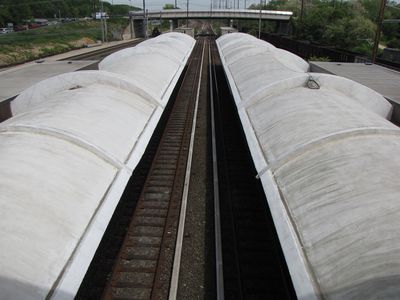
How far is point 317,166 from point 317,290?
8.72 ft

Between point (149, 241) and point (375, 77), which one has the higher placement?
point (375, 77)

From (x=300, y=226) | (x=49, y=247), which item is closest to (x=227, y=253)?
(x=300, y=226)

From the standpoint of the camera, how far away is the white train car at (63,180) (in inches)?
175

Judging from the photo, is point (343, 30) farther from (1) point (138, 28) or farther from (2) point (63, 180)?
(1) point (138, 28)

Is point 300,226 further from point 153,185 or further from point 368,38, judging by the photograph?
point 368,38

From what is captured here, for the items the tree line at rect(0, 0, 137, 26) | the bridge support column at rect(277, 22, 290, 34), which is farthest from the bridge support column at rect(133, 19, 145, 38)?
the bridge support column at rect(277, 22, 290, 34)

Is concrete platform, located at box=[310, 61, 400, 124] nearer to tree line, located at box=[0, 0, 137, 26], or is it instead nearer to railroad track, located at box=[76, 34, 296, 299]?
railroad track, located at box=[76, 34, 296, 299]

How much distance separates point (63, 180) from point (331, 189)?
453 cm

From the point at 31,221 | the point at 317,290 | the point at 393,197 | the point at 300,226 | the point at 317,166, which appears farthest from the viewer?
the point at 317,166

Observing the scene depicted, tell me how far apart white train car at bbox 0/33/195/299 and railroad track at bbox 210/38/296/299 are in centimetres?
306

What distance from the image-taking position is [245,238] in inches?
348

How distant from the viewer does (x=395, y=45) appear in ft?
186

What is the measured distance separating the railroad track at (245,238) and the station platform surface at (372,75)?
287 inches

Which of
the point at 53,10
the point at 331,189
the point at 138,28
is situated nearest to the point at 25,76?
the point at 331,189
